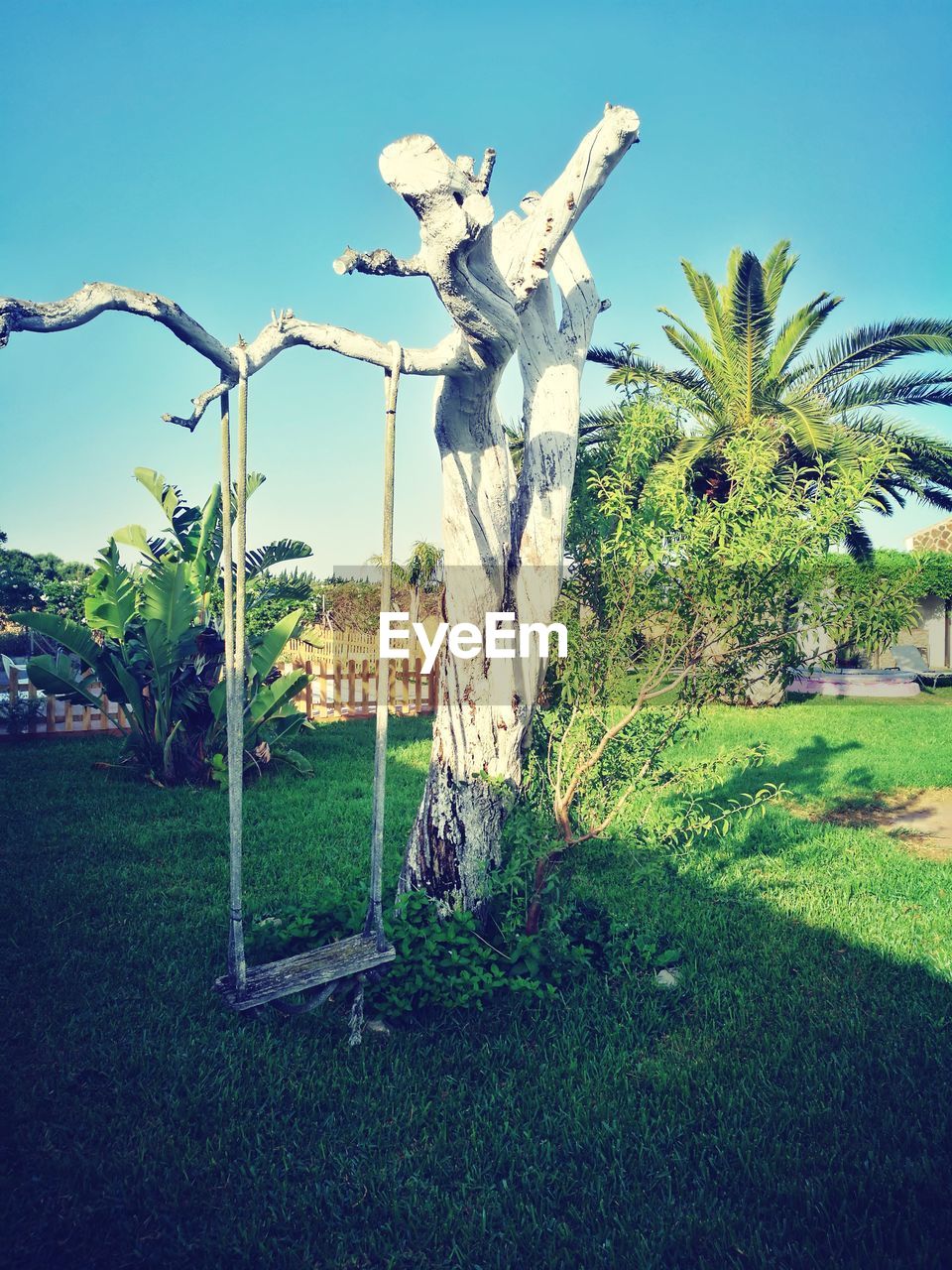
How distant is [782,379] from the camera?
15.2 m

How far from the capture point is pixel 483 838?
14.3 ft

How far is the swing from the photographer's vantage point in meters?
3.19

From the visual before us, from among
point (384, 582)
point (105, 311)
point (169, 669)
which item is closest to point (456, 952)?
point (384, 582)

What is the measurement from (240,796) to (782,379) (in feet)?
48.5

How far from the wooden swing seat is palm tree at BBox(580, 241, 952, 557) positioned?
11.5m

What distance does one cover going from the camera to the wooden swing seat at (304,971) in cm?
328

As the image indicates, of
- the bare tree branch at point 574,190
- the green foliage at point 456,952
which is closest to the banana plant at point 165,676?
the green foliage at point 456,952

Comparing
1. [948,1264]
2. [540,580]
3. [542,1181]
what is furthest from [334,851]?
[948,1264]

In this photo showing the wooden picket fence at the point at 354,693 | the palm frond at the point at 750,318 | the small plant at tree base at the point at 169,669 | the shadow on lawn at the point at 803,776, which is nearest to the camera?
the small plant at tree base at the point at 169,669

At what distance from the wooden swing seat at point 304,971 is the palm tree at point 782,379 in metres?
11.5

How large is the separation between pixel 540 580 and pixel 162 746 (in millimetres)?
5753

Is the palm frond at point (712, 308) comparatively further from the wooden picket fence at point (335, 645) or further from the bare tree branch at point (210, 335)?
the bare tree branch at point (210, 335)

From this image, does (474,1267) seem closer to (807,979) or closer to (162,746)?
(807,979)

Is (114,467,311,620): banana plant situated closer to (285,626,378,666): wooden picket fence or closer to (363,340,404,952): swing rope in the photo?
(363,340,404,952): swing rope
